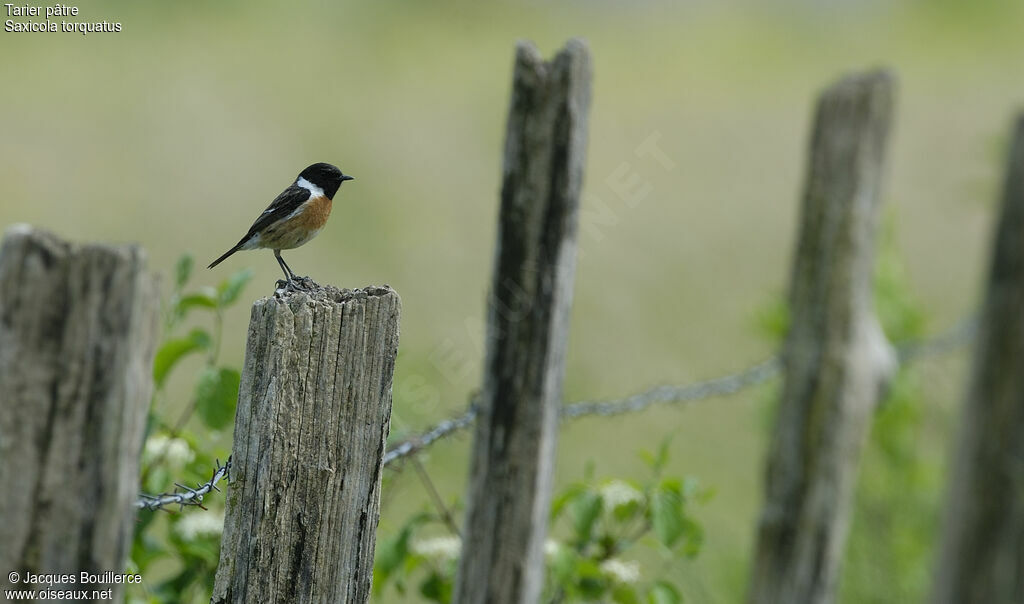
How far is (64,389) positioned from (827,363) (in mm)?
2845

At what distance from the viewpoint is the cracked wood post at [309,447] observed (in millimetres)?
1469

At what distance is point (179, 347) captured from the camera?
224 centimetres

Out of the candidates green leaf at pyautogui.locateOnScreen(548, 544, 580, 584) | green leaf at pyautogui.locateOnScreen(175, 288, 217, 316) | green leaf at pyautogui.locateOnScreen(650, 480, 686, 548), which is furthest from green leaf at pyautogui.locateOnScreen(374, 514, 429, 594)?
green leaf at pyautogui.locateOnScreen(175, 288, 217, 316)

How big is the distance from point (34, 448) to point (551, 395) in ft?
4.69

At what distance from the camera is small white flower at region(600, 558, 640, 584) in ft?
8.51

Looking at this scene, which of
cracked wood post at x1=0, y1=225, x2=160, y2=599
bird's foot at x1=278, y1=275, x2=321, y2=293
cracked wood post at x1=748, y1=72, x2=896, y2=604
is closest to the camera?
cracked wood post at x1=0, y1=225, x2=160, y2=599

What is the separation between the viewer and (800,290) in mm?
3543

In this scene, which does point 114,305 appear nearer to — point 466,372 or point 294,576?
point 294,576

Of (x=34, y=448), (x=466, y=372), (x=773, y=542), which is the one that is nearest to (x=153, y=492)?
(x=466, y=372)

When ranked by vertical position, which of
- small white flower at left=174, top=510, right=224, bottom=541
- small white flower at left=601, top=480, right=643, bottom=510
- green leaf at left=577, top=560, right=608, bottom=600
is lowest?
green leaf at left=577, top=560, right=608, bottom=600

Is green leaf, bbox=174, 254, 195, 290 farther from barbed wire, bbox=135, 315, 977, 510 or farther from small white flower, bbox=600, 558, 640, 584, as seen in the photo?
small white flower, bbox=600, 558, 640, 584

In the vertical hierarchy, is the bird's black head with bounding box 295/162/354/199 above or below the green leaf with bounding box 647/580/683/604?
above

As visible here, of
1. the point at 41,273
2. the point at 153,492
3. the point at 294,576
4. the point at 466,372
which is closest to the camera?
the point at 41,273

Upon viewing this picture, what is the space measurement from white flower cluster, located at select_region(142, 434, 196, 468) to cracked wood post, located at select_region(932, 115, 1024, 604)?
300 cm
